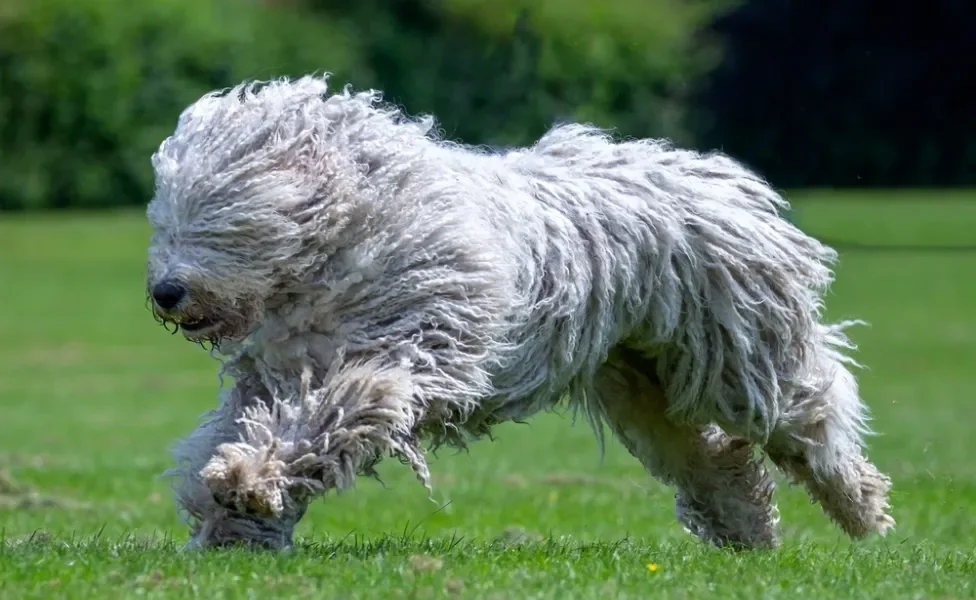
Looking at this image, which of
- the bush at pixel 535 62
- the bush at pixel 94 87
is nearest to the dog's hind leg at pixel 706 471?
the bush at pixel 535 62

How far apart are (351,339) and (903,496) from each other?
5.12 meters

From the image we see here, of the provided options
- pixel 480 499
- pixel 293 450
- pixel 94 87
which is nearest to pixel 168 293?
pixel 293 450

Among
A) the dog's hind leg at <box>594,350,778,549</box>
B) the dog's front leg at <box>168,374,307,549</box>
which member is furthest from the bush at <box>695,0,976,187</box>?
the dog's front leg at <box>168,374,307,549</box>

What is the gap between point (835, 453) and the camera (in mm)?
7812

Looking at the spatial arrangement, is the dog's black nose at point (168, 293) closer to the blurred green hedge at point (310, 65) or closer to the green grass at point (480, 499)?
the green grass at point (480, 499)

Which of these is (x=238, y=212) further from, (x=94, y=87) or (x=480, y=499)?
(x=94, y=87)

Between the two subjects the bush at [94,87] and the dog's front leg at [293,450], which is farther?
the bush at [94,87]

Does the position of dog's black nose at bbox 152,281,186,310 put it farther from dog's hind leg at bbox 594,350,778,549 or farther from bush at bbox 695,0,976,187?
bush at bbox 695,0,976,187

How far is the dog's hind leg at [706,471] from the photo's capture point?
7.97 meters

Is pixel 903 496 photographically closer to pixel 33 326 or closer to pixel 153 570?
pixel 153 570

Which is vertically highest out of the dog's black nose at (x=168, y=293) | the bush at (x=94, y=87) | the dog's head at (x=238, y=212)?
the dog's head at (x=238, y=212)

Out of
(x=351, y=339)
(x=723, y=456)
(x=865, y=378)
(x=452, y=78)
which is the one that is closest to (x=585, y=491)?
(x=723, y=456)

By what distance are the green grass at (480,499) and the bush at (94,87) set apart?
15.2ft

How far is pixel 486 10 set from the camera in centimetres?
1908
